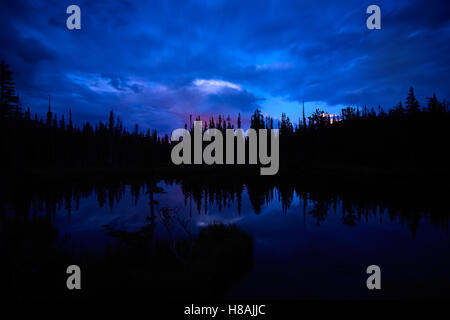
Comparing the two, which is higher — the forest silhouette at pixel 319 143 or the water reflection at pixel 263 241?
the forest silhouette at pixel 319 143

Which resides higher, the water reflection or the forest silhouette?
the forest silhouette

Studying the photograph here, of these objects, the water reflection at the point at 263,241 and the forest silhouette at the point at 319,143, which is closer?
the water reflection at the point at 263,241

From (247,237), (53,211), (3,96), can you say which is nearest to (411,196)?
(247,237)

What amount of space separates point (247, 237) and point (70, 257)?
9.32 metres

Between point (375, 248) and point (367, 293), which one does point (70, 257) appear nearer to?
point (367, 293)

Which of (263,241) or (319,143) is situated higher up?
(319,143)

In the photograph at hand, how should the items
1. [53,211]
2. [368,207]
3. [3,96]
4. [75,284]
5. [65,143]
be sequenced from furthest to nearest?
[65,143]
[3,96]
[368,207]
[53,211]
[75,284]

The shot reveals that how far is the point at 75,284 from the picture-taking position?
6730 millimetres

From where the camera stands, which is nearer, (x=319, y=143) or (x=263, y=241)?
(x=263, y=241)

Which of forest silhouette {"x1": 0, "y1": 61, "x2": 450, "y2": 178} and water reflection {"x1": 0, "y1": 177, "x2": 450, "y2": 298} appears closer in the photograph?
water reflection {"x1": 0, "y1": 177, "x2": 450, "y2": 298}

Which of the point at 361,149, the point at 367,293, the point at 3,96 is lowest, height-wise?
the point at 367,293

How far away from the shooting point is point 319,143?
238 feet

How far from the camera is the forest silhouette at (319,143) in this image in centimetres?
4451

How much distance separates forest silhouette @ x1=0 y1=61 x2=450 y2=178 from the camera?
44509mm
